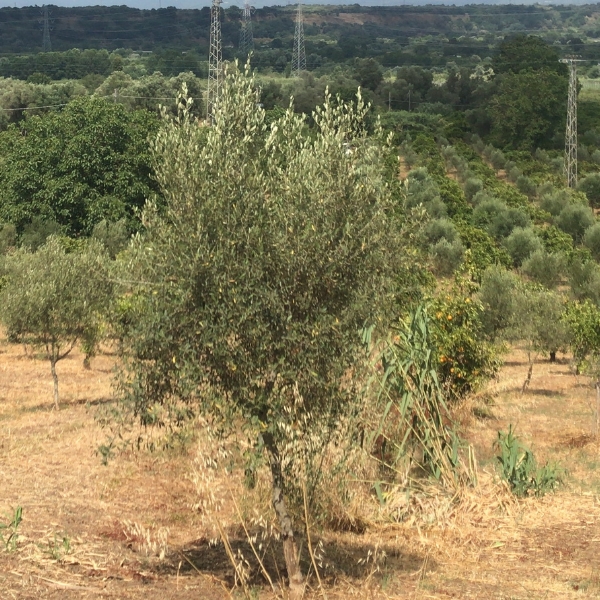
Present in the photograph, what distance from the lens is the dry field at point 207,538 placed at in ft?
Result: 37.6

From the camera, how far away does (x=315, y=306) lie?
10234 millimetres

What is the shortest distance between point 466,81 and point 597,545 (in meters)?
115

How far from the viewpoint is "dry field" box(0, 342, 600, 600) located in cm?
1145

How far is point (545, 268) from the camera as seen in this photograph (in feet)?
147

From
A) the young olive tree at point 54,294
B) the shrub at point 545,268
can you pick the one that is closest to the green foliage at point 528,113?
the shrub at point 545,268

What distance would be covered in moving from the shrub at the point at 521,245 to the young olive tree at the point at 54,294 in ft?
100

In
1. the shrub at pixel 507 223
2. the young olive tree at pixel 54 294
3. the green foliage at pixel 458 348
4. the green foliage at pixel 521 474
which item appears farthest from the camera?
the shrub at pixel 507 223

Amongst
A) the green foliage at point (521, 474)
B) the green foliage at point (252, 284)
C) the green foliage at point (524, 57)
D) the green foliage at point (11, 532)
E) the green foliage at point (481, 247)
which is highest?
the green foliage at point (524, 57)

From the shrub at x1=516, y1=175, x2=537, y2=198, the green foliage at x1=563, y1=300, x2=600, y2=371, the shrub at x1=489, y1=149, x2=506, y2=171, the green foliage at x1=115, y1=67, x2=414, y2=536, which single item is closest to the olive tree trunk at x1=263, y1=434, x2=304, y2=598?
the green foliage at x1=115, y1=67, x2=414, y2=536

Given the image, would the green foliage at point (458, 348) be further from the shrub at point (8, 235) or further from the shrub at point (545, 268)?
the shrub at point (8, 235)

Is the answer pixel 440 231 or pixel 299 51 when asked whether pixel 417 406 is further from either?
pixel 299 51

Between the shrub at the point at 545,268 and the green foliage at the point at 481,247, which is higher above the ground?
the green foliage at the point at 481,247

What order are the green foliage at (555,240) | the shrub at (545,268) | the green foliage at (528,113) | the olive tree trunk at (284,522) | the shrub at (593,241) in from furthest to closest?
the green foliage at (528,113)
the shrub at (593,241)
the green foliage at (555,240)
the shrub at (545,268)
the olive tree trunk at (284,522)

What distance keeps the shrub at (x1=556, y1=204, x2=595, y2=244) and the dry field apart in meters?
39.1
